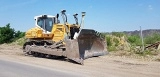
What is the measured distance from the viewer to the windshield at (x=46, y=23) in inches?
763

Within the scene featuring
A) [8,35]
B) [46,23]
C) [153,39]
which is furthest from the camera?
[8,35]

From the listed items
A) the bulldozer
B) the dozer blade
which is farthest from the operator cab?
the dozer blade

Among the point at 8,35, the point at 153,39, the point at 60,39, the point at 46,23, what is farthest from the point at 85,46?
the point at 8,35

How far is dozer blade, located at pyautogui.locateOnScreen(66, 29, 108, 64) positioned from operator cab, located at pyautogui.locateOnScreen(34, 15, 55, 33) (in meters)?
2.71

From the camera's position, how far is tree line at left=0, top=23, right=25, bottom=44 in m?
39.3

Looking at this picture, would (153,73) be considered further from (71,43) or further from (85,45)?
(85,45)

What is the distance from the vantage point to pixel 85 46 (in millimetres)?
18031

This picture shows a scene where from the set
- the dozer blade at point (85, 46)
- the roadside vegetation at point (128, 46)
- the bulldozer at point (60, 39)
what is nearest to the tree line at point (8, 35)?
the roadside vegetation at point (128, 46)

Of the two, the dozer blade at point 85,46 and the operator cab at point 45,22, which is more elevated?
the operator cab at point 45,22

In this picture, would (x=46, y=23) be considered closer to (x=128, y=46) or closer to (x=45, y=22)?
(x=45, y=22)

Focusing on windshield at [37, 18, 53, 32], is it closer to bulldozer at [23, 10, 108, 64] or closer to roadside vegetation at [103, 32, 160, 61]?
bulldozer at [23, 10, 108, 64]

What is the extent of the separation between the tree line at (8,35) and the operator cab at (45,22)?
67.4 ft

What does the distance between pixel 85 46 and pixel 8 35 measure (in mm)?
23900

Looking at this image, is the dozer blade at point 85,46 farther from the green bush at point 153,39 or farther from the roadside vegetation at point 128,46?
the green bush at point 153,39
